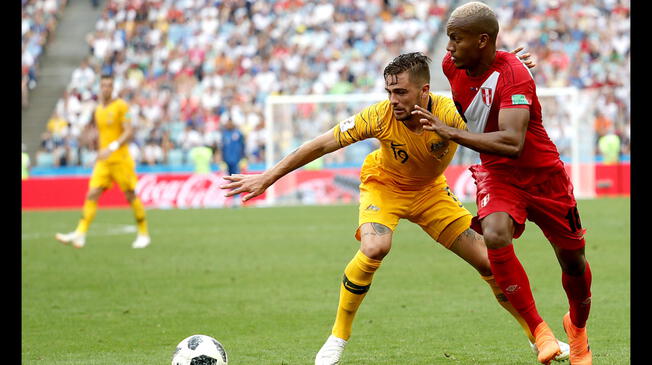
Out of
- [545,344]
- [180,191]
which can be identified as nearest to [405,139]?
[545,344]

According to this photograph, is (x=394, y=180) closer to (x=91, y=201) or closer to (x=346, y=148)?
(x=91, y=201)

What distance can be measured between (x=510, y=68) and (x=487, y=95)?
0.23m

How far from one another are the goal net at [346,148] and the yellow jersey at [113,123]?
10972 mm

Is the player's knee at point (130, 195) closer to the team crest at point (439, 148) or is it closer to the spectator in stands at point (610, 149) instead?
the team crest at point (439, 148)

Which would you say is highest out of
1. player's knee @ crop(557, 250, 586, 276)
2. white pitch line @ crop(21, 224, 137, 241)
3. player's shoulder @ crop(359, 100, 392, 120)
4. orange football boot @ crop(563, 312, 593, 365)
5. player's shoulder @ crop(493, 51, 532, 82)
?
player's shoulder @ crop(493, 51, 532, 82)

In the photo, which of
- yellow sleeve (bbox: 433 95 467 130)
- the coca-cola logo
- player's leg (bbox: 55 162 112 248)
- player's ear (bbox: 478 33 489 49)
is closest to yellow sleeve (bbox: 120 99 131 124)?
player's leg (bbox: 55 162 112 248)

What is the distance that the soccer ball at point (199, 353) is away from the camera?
20.9 ft

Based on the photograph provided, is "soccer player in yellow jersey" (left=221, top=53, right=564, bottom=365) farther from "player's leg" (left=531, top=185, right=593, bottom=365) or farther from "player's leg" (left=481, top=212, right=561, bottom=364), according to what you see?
"player's leg" (left=481, top=212, right=561, bottom=364)

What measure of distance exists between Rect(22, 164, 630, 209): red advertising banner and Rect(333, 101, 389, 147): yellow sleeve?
751 inches

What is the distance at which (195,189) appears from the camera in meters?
26.7

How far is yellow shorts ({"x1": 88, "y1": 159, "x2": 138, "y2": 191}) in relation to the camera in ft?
50.0

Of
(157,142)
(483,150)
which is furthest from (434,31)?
(483,150)

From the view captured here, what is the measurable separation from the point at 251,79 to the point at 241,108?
193 centimetres
